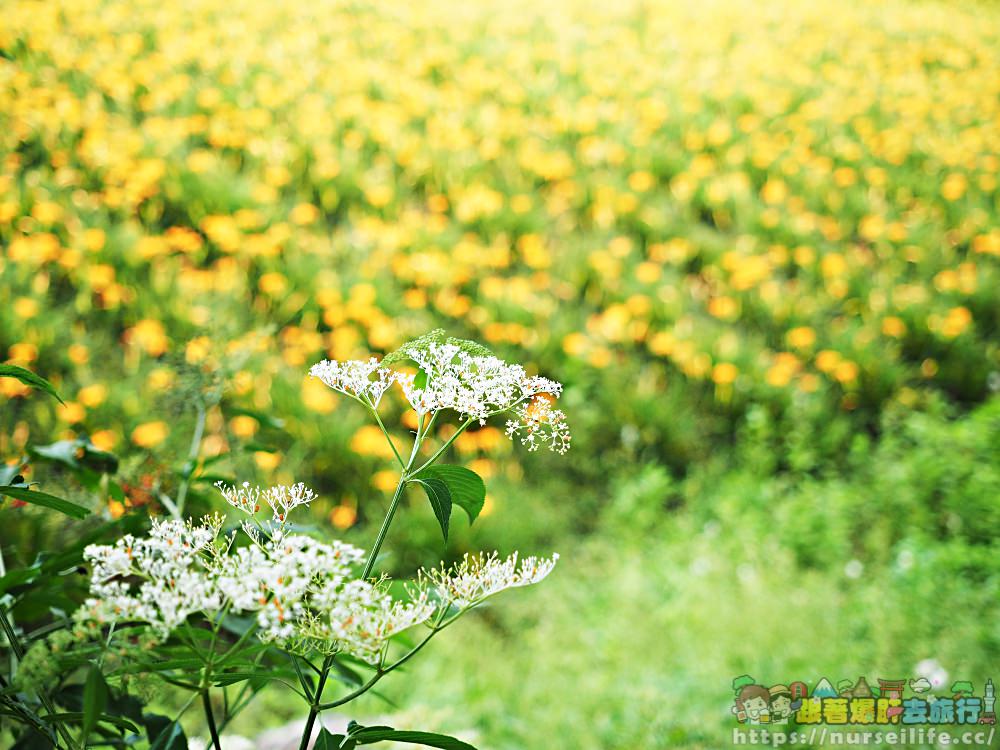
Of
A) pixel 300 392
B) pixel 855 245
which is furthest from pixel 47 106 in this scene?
pixel 855 245

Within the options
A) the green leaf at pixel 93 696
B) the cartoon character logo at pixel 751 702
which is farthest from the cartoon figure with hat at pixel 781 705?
the green leaf at pixel 93 696

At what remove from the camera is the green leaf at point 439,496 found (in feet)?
2.25

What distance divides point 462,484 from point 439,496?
0.10 feet

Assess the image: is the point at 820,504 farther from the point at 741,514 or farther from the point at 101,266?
the point at 101,266

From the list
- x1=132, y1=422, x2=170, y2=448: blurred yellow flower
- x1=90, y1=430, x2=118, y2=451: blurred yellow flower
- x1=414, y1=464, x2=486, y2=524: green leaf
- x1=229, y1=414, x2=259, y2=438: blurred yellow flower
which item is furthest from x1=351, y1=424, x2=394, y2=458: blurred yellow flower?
x1=414, y1=464, x2=486, y2=524: green leaf

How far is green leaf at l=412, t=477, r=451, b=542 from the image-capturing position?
69 cm

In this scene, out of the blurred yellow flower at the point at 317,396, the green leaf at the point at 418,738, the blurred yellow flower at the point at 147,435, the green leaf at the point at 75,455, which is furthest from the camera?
the blurred yellow flower at the point at 317,396

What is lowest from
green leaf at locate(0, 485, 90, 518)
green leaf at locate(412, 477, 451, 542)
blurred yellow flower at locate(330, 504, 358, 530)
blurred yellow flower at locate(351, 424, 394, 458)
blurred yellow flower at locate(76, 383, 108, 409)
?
green leaf at locate(0, 485, 90, 518)

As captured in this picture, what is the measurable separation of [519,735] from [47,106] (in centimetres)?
354

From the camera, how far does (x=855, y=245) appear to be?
14.0 ft

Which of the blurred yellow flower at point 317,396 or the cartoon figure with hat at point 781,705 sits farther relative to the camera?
the blurred yellow flower at point 317,396

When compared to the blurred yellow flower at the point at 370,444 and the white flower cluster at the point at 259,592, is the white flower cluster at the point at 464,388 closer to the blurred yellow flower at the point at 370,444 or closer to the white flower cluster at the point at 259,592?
the white flower cluster at the point at 259,592

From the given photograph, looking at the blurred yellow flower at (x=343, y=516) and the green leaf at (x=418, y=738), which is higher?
the blurred yellow flower at (x=343, y=516)

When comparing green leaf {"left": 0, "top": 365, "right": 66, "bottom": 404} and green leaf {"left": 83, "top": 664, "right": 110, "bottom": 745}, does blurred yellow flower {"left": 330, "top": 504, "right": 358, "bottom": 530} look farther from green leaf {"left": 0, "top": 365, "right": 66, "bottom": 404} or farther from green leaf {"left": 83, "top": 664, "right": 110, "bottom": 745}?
green leaf {"left": 83, "top": 664, "right": 110, "bottom": 745}
